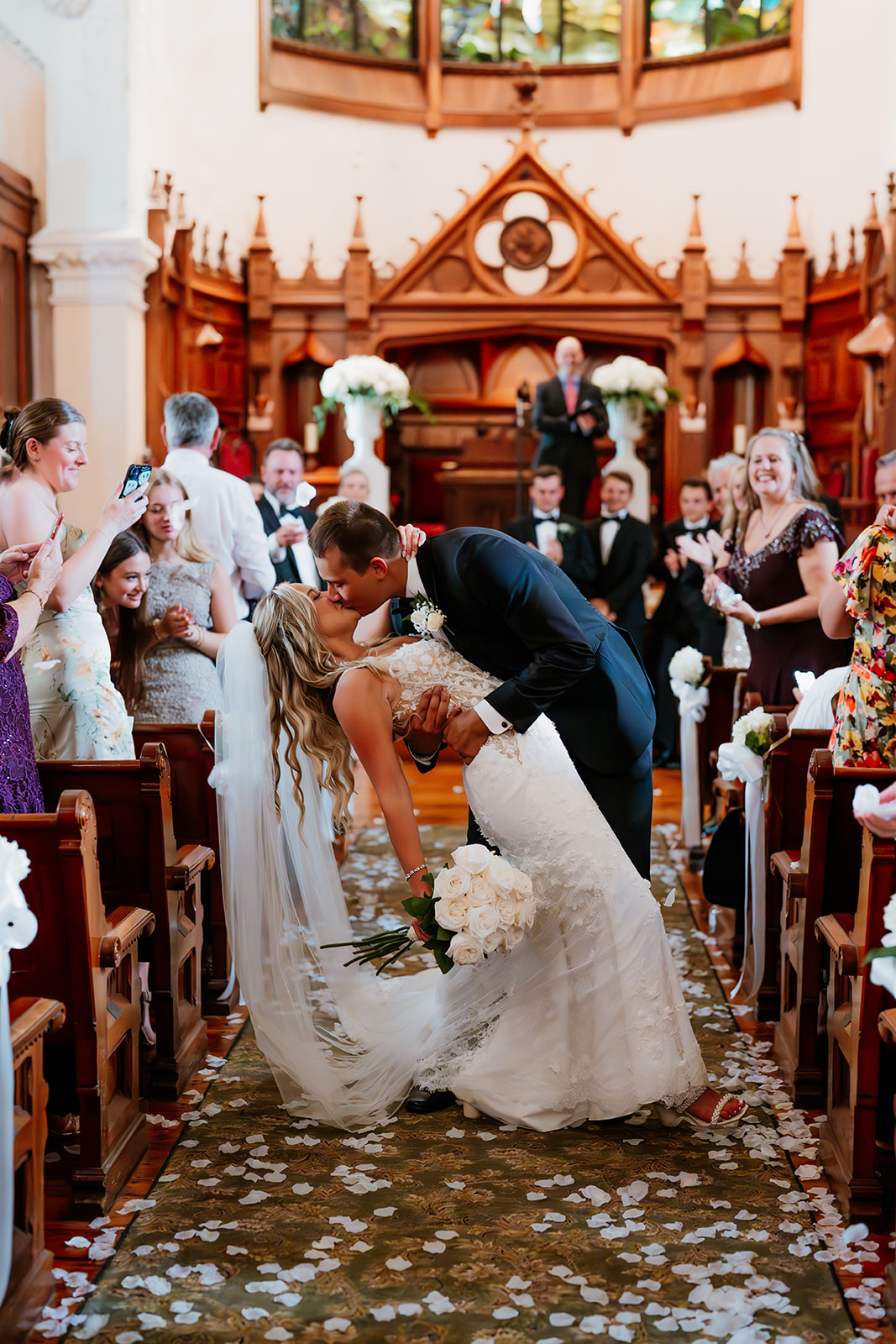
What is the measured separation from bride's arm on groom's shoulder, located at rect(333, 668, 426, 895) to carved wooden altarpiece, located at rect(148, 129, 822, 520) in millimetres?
7812

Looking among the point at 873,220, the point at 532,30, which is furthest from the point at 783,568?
the point at 532,30

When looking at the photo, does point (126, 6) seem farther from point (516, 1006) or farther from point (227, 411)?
point (516, 1006)

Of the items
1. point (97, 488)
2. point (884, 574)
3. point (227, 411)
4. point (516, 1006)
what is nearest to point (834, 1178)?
point (516, 1006)

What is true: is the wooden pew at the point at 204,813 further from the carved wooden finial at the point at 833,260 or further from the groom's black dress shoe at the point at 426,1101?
the carved wooden finial at the point at 833,260

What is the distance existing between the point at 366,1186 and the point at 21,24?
306 inches

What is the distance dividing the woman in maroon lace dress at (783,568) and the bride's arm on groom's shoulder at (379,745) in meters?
1.98

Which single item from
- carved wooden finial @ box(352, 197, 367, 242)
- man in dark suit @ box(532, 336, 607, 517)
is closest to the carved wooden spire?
carved wooden finial @ box(352, 197, 367, 242)

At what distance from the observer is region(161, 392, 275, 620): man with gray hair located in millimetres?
4957

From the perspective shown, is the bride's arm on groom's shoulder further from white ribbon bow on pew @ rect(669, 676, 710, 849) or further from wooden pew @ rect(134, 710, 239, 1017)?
white ribbon bow on pew @ rect(669, 676, 710, 849)

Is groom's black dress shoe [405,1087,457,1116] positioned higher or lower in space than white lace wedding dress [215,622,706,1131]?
lower

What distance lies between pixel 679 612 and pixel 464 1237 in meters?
5.79

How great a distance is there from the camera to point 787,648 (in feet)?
15.6

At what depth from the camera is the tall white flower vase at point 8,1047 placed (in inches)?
83.0

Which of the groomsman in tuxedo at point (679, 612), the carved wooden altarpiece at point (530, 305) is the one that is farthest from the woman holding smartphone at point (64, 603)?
the carved wooden altarpiece at point (530, 305)
